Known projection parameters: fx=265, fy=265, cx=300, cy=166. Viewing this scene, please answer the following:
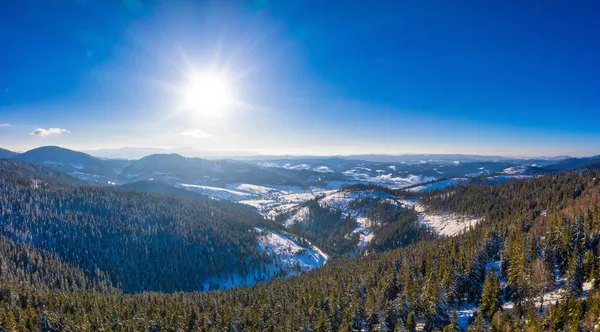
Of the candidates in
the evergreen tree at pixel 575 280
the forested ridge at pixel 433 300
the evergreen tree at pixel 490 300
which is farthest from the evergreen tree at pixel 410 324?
the evergreen tree at pixel 575 280

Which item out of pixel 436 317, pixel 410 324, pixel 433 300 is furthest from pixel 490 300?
pixel 410 324

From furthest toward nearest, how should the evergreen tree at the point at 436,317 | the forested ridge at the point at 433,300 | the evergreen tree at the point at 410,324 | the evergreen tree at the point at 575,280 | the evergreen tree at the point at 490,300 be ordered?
the evergreen tree at the point at 436,317
the evergreen tree at the point at 410,324
the evergreen tree at the point at 490,300
the forested ridge at the point at 433,300
the evergreen tree at the point at 575,280

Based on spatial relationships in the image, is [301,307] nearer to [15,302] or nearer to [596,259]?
[596,259]

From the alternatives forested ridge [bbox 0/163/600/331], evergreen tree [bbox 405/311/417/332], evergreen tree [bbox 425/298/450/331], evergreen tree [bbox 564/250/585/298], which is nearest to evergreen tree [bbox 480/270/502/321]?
forested ridge [bbox 0/163/600/331]

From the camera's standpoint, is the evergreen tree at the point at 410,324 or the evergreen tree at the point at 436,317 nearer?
the evergreen tree at the point at 410,324

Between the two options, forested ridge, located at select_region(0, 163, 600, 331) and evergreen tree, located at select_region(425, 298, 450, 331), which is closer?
forested ridge, located at select_region(0, 163, 600, 331)

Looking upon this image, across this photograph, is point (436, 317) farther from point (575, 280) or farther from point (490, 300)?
point (575, 280)

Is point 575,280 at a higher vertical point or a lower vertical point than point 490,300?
higher

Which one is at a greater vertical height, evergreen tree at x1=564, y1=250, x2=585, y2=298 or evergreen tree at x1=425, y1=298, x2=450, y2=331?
evergreen tree at x1=564, y1=250, x2=585, y2=298

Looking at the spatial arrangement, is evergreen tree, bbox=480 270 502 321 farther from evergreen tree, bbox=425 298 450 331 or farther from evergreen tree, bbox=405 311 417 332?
evergreen tree, bbox=405 311 417 332

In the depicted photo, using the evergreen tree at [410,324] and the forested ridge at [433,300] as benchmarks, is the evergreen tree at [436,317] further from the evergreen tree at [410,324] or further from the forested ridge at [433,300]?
the evergreen tree at [410,324]

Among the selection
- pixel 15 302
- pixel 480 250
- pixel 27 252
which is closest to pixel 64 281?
pixel 27 252
